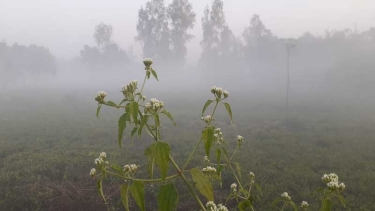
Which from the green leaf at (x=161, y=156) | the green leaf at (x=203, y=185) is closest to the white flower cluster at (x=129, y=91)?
the green leaf at (x=161, y=156)

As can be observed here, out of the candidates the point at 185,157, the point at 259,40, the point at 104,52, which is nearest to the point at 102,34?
the point at 104,52

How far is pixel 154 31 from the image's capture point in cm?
6359

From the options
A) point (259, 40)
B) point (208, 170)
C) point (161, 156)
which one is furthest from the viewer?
point (259, 40)

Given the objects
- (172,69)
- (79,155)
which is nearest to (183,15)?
(172,69)

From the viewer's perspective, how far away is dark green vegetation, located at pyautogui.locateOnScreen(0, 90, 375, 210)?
811cm

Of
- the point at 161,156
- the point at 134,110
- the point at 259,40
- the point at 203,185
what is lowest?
the point at 203,185

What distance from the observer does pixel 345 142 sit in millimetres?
14953

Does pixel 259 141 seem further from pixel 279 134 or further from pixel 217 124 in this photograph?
pixel 217 124

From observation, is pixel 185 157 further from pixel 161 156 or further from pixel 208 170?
pixel 161 156

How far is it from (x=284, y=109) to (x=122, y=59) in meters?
70.3

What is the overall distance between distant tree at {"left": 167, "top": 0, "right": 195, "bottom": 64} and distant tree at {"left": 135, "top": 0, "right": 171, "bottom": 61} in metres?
1.79

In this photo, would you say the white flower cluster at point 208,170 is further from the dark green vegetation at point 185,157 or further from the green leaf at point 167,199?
the dark green vegetation at point 185,157

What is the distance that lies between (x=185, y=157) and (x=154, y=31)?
55046 mm

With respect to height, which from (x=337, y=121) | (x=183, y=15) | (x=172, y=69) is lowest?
(x=337, y=121)
